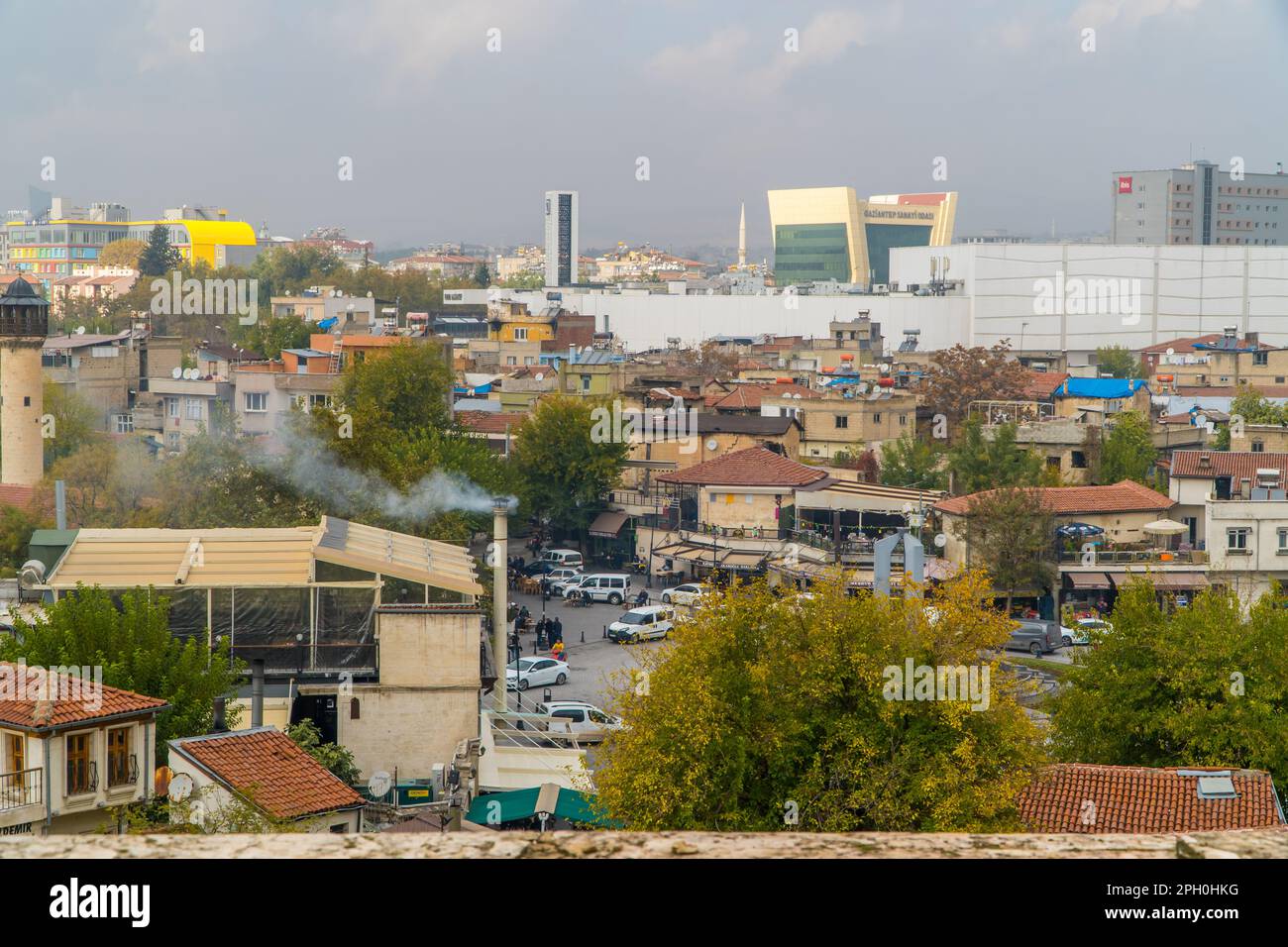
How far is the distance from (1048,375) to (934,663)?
4531 centimetres

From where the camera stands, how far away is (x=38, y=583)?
17.8m

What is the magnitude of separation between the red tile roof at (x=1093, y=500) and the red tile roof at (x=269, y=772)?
65.2ft

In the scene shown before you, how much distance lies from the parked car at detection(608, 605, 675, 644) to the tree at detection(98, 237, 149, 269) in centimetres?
9141

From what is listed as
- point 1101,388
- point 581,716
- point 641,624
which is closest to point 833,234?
point 1101,388

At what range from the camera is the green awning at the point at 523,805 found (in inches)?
575

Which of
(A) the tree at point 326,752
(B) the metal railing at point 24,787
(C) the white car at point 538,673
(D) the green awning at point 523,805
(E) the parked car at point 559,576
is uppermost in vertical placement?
(B) the metal railing at point 24,787

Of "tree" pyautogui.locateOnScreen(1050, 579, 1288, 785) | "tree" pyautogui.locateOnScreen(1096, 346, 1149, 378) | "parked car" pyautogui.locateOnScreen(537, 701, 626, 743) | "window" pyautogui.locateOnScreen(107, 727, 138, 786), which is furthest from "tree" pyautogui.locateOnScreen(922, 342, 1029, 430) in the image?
"window" pyautogui.locateOnScreen(107, 727, 138, 786)

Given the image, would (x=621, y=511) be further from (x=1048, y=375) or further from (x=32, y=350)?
(x=1048, y=375)

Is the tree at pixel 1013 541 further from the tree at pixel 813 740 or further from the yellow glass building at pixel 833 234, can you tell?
A: the yellow glass building at pixel 833 234

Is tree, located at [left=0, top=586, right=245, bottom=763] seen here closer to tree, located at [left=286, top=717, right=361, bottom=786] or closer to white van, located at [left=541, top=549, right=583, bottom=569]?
tree, located at [left=286, top=717, right=361, bottom=786]

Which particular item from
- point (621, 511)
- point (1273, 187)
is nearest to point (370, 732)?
point (621, 511)

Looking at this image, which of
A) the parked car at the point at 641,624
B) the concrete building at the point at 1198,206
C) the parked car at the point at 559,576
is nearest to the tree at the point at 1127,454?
the parked car at the point at 559,576

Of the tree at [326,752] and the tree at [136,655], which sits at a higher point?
the tree at [136,655]
